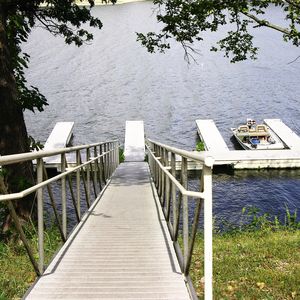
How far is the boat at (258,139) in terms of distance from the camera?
27234mm

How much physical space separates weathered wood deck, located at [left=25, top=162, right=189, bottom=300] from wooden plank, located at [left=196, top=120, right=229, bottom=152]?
21.1 meters

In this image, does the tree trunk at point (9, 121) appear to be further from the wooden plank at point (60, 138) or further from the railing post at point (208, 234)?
the wooden plank at point (60, 138)

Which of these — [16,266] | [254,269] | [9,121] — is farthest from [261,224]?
[16,266]

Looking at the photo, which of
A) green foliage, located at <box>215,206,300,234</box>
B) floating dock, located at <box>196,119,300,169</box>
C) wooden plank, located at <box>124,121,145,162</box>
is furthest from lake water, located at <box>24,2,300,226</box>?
green foliage, located at <box>215,206,300,234</box>

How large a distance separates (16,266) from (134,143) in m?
24.6

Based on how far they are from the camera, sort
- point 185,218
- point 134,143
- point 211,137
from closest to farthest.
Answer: point 185,218
point 134,143
point 211,137

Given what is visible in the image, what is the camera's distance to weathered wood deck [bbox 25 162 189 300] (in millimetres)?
3656

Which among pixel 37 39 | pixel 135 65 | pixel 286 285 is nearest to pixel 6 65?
pixel 286 285

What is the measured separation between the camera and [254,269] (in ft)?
19.0

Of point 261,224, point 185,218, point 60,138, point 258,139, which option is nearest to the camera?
point 185,218

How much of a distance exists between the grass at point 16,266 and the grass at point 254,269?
7.28 ft

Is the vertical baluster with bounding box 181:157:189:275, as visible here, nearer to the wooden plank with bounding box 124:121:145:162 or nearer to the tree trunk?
the tree trunk

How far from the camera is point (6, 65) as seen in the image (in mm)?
7574

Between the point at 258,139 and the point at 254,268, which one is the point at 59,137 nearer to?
the point at 258,139
